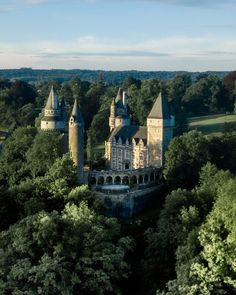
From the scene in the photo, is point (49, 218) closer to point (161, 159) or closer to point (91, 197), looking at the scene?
point (91, 197)

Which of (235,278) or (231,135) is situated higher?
(231,135)

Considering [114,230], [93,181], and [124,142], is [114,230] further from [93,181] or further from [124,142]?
[124,142]

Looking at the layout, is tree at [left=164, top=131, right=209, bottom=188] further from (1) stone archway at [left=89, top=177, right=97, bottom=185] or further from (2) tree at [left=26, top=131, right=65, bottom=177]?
(2) tree at [left=26, top=131, right=65, bottom=177]

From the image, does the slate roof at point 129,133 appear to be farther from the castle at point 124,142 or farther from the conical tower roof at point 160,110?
the conical tower roof at point 160,110

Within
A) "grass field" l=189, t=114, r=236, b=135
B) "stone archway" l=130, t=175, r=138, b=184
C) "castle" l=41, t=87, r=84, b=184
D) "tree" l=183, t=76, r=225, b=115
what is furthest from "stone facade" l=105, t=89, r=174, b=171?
"tree" l=183, t=76, r=225, b=115

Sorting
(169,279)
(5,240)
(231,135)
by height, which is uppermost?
(231,135)

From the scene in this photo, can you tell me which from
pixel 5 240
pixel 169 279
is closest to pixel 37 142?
pixel 5 240

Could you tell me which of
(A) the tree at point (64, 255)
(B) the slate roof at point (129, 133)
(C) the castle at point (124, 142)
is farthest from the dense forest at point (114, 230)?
(B) the slate roof at point (129, 133)
